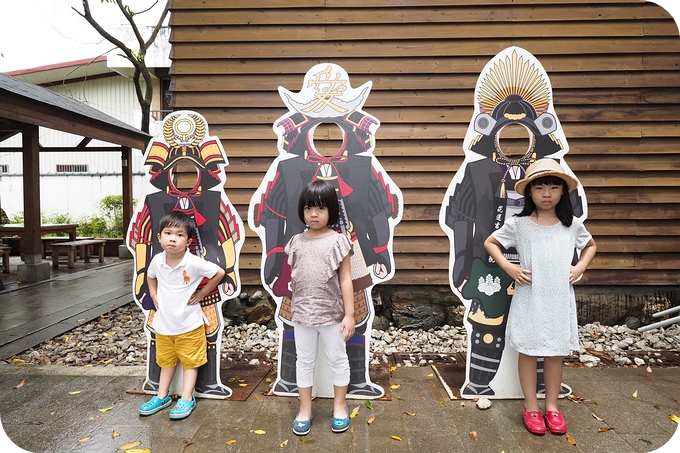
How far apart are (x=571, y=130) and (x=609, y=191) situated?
2.48 feet

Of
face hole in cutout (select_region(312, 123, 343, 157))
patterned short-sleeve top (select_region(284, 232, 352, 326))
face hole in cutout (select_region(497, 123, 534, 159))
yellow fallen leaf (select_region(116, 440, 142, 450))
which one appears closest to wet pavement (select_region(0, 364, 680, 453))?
→ yellow fallen leaf (select_region(116, 440, 142, 450))

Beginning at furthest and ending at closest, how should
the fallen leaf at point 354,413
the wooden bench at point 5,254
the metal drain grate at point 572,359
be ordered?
the wooden bench at point 5,254 < the metal drain grate at point 572,359 < the fallen leaf at point 354,413

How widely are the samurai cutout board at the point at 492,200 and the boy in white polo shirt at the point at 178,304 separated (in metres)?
1.61

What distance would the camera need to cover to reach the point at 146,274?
9.41 ft

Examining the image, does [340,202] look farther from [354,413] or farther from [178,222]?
[354,413]

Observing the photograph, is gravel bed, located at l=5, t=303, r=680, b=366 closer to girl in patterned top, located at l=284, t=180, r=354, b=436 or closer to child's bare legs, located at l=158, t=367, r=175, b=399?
child's bare legs, located at l=158, t=367, r=175, b=399

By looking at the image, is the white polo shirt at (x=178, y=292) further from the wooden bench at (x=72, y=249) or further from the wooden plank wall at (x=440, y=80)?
the wooden bench at (x=72, y=249)

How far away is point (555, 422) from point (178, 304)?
2.31 m

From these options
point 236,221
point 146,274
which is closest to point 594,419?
point 236,221

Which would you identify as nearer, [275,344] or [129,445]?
[129,445]

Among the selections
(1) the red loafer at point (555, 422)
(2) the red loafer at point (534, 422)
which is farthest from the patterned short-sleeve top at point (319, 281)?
(1) the red loafer at point (555, 422)

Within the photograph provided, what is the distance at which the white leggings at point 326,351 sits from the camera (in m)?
2.47

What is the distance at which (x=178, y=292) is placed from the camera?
105 inches

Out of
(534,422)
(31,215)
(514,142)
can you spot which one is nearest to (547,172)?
(534,422)
